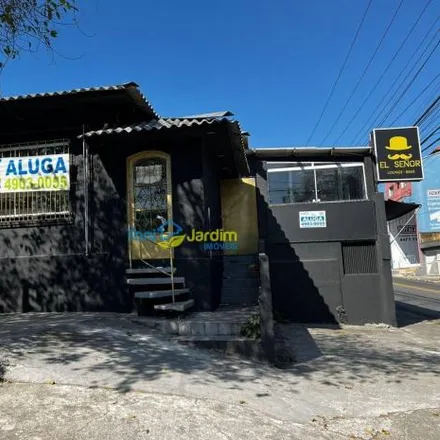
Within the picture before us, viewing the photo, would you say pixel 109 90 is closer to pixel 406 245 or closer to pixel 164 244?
pixel 164 244

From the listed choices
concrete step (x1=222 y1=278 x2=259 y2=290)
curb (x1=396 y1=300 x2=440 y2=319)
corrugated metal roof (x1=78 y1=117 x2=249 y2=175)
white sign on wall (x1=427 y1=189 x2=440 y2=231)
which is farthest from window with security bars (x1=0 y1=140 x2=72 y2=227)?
white sign on wall (x1=427 y1=189 x2=440 y2=231)

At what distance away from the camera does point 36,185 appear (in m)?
9.68

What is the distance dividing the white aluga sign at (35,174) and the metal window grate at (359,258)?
905 cm

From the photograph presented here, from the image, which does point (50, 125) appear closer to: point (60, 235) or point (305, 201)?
point (60, 235)

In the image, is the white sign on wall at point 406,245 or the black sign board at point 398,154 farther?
the white sign on wall at point 406,245

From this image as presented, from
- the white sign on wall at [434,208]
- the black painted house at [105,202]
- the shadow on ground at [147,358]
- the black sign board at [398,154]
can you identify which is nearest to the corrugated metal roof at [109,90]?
the black painted house at [105,202]

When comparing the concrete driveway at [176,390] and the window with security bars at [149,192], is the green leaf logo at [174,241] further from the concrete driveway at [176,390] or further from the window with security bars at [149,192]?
the concrete driveway at [176,390]

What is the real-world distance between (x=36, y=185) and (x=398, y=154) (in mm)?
10902

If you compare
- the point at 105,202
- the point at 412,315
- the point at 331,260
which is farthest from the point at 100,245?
the point at 412,315

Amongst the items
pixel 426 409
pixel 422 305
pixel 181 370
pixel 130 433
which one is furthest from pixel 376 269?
pixel 130 433

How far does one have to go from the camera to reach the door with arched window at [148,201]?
9398mm

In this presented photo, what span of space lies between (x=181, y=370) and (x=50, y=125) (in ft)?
20.9

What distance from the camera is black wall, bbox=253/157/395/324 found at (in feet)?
47.5

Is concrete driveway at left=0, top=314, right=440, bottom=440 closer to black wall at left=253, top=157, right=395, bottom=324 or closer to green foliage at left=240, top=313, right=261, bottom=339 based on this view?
green foliage at left=240, top=313, right=261, bottom=339
